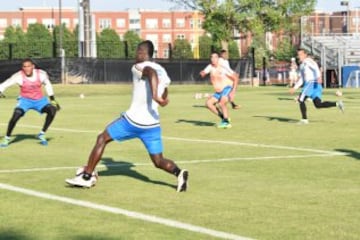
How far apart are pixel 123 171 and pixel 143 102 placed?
227cm

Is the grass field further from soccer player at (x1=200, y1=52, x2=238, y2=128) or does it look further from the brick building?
the brick building

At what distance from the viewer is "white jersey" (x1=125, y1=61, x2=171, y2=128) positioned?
34.8 feet

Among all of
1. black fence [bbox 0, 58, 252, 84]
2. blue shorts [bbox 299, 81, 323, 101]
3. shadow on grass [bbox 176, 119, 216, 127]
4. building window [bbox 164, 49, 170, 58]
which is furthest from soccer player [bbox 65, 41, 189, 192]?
building window [bbox 164, 49, 170, 58]

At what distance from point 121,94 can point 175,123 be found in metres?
23.5

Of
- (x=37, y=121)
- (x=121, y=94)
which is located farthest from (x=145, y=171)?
(x=121, y=94)

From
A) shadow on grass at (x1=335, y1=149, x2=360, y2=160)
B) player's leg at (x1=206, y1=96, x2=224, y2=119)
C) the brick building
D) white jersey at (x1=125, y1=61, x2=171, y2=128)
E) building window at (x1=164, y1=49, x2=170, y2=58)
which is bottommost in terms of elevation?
shadow on grass at (x1=335, y1=149, x2=360, y2=160)

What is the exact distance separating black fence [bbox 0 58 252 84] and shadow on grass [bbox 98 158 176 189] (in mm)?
36026

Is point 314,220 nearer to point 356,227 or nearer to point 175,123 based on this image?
point 356,227

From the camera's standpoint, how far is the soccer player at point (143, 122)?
34.6 ft

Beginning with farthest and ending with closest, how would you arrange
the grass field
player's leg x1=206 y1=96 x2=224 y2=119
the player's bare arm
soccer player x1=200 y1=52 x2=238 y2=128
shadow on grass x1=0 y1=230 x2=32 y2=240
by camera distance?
soccer player x1=200 y1=52 x2=238 y2=128 → player's leg x1=206 y1=96 x2=224 y2=119 → the player's bare arm → the grass field → shadow on grass x1=0 y1=230 x2=32 y2=240

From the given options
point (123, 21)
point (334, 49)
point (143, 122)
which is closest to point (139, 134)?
point (143, 122)

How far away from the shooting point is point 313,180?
11.5 m

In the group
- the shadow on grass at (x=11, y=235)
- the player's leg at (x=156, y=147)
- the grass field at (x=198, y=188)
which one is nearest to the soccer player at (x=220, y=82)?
the grass field at (x=198, y=188)

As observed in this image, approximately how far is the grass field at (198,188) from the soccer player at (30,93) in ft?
1.45
